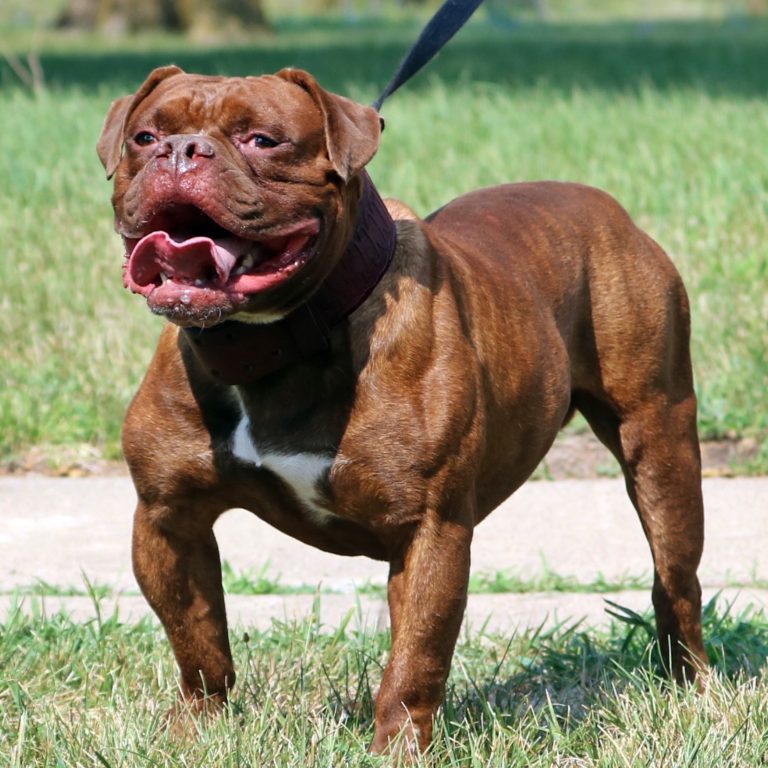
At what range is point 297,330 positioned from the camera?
11.2ft

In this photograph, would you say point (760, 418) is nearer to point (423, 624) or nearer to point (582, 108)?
point (423, 624)

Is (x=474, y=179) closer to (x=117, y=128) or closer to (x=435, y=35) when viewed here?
(x=435, y=35)

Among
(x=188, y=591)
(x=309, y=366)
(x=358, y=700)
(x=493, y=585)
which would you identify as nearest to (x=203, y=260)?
(x=309, y=366)

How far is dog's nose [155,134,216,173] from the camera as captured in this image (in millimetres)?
3096

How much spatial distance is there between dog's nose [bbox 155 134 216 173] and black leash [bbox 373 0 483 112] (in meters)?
1.15

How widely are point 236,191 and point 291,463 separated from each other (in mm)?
649

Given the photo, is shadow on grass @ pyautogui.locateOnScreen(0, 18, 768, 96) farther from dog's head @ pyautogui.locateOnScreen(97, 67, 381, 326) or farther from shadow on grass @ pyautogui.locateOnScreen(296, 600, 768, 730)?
dog's head @ pyautogui.locateOnScreen(97, 67, 381, 326)

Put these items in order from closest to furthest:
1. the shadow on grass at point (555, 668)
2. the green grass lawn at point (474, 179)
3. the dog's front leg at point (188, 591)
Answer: the dog's front leg at point (188, 591)
the shadow on grass at point (555, 668)
the green grass lawn at point (474, 179)

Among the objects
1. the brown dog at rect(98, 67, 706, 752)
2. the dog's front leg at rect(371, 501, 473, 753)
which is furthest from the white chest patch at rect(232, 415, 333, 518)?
the dog's front leg at rect(371, 501, 473, 753)

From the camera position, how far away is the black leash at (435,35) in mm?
4223

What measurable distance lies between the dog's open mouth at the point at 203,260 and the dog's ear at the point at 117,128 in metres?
0.26

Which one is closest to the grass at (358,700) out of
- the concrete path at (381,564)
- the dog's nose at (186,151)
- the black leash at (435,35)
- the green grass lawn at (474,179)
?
the concrete path at (381,564)

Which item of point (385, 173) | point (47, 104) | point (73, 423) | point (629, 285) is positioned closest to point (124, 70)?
point (47, 104)

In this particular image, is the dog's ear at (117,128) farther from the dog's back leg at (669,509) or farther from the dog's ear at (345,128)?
the dog's back leg at (669,509)
